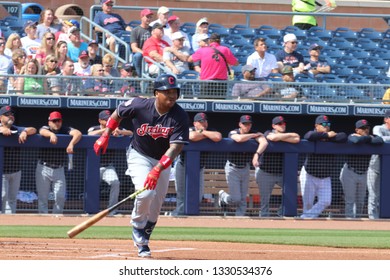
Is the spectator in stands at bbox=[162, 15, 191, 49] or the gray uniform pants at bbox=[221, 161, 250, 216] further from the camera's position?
the spectator in stands at bbox=[162, 15, 191, 49]

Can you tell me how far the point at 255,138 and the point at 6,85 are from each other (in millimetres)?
4192

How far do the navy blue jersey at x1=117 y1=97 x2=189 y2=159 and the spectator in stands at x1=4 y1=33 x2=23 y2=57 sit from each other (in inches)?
298

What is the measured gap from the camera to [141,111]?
9812mm

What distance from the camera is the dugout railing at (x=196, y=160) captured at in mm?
15750

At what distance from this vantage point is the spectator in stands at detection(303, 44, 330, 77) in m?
18.7

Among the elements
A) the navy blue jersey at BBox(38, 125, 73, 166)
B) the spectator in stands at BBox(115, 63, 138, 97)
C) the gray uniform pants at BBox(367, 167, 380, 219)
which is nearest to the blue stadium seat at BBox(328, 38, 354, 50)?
the gray uniform pants at BBox(367, 167, 380, 219)

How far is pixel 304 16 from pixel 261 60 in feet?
13.1

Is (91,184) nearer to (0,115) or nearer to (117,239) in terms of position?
(0,115)

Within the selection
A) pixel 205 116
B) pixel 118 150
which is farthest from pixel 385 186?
pixel 118 150

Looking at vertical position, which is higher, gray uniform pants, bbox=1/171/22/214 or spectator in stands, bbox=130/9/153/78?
spectator in stands, bbox=130/9/153/78

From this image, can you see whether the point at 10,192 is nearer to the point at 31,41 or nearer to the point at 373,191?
the point at 31,41

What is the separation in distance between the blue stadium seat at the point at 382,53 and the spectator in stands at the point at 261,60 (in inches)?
124

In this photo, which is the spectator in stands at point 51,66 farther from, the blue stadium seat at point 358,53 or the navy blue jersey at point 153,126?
the navy blue jersey at point 153,126

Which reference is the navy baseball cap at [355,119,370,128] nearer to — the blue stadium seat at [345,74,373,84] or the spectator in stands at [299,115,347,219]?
the spectator in stands at [299,115,347,219]
